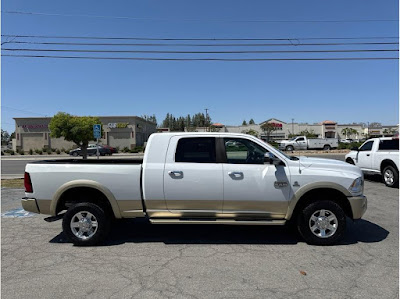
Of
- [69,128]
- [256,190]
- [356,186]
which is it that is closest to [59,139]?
[69,128]

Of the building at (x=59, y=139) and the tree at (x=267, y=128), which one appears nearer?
the building at (x=59, y=139)

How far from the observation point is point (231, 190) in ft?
14.4

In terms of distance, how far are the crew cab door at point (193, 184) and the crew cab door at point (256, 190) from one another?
162 mm

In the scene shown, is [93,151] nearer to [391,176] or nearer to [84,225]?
[391,176]

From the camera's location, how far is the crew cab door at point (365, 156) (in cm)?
1070

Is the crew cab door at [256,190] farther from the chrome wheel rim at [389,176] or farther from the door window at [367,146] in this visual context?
the door window at [367,146]

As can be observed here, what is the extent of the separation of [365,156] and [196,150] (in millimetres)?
9126

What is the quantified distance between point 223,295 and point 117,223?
10.5 ft

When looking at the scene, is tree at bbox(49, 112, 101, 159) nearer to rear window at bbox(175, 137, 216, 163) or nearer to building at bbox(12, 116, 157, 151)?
building at bbox(12, 116, 157, 151)

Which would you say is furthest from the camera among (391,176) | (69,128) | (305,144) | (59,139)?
(59,139)

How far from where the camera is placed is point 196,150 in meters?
4.61

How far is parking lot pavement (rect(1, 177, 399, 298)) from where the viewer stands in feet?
10.4

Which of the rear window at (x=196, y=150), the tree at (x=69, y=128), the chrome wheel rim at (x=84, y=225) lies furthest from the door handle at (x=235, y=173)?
the tree at (x=69, y=128)

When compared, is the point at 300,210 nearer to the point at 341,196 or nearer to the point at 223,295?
the point at 341,196
